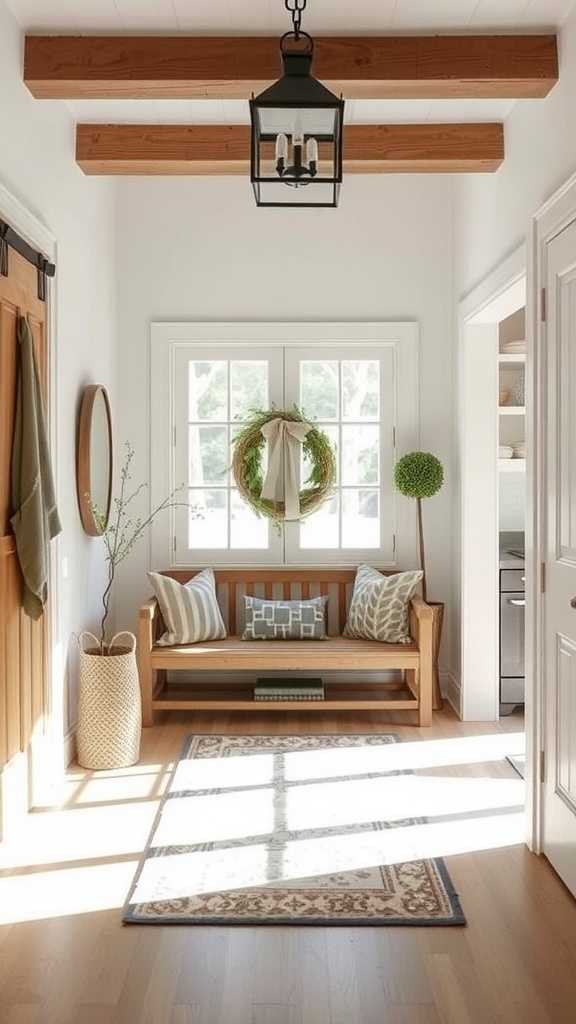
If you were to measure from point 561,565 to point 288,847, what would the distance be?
1406 mm

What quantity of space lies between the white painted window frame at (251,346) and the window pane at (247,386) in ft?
0.44

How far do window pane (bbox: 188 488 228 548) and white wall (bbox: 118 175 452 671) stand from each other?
464 mm

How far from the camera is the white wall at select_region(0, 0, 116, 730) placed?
11.4 feet

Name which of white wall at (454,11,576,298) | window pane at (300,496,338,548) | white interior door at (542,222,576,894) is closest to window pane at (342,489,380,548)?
window pane at (300,496,338,548)

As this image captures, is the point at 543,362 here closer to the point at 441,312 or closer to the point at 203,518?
the point at 441,312

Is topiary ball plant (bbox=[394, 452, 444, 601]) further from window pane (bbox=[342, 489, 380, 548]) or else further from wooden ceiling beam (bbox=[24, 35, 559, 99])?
wooden ceiling beam (bbox=[24, 35, 559, 99])

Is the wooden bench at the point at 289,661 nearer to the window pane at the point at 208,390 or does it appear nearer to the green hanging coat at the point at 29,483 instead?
the window pane at the point at 208,390

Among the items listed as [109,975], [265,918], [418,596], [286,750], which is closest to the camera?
[109,975]

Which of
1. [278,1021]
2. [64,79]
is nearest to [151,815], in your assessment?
[278,1021]

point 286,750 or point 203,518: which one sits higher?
point 203,518

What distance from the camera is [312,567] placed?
5.87 meters

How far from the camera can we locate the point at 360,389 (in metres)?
5.87

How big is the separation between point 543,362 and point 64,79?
6.53 ft

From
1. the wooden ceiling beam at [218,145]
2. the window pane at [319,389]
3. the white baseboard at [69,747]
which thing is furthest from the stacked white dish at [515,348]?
the white baseboard at [69,747]
